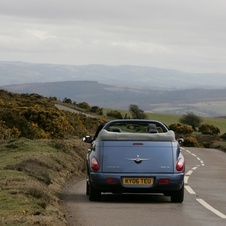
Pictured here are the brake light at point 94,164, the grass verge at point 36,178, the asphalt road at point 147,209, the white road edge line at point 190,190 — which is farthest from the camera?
the white road edge line at point 190,190

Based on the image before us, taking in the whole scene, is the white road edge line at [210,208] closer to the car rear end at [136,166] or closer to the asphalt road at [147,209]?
the asphalt road at [147,209]

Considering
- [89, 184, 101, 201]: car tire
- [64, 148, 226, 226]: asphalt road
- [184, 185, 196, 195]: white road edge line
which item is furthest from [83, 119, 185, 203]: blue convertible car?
[184, 185, 196, 195]: white road edge line

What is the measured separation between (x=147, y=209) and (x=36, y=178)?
4.32m

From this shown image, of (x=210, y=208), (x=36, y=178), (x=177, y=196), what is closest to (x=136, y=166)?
(x=177, y=196)

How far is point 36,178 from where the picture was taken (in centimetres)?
1856

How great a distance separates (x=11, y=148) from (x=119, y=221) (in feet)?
48.6

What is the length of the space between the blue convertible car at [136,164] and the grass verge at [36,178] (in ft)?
3.61

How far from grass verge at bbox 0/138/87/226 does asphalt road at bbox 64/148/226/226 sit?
1.25 ft

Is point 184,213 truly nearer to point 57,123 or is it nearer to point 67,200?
point 67,200

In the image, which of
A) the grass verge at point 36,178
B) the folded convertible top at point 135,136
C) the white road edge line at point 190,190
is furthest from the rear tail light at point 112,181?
the white road edge line at point 190,190

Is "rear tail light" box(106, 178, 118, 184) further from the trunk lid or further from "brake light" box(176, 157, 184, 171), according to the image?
"brake light" box(176, 157, 184, 171)

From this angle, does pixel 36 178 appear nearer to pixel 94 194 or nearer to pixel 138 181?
pixel 94 194

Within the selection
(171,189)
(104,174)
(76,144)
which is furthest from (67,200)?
(76,144)

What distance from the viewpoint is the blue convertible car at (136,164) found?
52.4 feet
